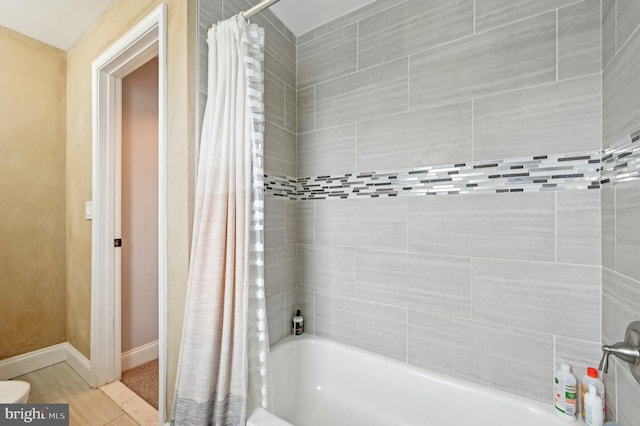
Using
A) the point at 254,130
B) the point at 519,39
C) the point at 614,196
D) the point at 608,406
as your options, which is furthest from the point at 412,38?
the point at 608,406

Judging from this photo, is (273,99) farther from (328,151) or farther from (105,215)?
(105,215)

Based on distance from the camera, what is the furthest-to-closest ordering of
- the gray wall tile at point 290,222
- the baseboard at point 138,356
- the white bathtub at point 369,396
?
the baseboard at point 138,356 < the gray wall tile at point 290,222 < the white bathtub at point 369,396

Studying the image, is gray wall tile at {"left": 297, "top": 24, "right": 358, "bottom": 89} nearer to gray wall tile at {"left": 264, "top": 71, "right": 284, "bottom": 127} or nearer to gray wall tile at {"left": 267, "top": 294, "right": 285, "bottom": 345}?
gray wall tile at {"left": 264, "top": 71, "right": 284, "bottom": 127}

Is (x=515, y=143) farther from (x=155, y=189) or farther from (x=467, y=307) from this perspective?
(x=155, y=189)

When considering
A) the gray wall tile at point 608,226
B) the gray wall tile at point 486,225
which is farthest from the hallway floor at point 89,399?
the gray wall tile at point 608,226

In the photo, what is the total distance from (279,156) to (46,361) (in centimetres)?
240

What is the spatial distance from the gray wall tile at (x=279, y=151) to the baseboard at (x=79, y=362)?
1886 millimetres

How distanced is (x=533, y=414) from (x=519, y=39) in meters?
1.54

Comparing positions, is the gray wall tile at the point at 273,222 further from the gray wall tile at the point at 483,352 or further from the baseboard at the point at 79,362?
the baseboard at the point at 79,362

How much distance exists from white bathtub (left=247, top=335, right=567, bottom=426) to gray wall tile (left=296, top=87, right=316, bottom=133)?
4.34 feet

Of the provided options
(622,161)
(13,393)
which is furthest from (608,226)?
(13,393)

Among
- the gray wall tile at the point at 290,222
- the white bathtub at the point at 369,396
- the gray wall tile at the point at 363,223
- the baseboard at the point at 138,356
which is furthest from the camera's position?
the baseboard at the point at 138,356

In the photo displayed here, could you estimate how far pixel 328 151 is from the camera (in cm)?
169

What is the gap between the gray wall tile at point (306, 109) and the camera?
175 centimetres
